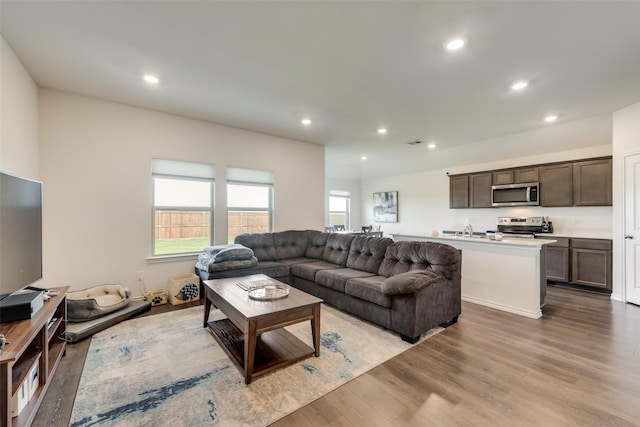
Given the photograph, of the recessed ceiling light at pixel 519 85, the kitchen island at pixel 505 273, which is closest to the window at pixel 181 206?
the kitchen island at pixel 505 273

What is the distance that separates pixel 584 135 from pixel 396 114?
335 centimetres

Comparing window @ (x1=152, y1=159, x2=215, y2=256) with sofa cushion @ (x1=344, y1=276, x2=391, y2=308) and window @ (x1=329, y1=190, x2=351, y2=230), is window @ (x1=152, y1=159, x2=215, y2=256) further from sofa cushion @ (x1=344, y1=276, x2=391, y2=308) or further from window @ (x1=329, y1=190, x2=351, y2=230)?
window @ (x1=329, y1=190, x2=351, y2=230)

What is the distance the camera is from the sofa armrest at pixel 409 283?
2638 mm

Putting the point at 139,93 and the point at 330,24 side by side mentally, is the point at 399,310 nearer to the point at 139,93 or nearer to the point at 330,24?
the point at 330,24

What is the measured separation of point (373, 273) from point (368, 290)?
0.64 metres

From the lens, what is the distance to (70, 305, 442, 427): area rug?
1.72 m

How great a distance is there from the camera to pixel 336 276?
3.46m

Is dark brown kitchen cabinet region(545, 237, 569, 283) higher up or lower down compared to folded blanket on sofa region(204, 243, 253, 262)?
lower down

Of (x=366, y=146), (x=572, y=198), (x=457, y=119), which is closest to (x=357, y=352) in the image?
(x=457, y=119)

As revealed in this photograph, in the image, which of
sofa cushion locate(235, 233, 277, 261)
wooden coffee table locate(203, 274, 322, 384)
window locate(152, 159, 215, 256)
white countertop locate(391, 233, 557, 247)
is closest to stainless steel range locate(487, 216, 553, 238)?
white countertop locate(391, 233, 557, 247)

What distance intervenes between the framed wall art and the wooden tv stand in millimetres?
7338

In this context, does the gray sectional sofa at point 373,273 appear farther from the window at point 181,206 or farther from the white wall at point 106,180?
the white wall at point 106,180

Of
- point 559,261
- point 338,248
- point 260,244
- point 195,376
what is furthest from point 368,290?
point 559,261

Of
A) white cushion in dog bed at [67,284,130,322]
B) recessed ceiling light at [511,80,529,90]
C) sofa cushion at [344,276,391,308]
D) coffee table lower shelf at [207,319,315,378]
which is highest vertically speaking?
recessed ceiling light at [511,80,529,90]
